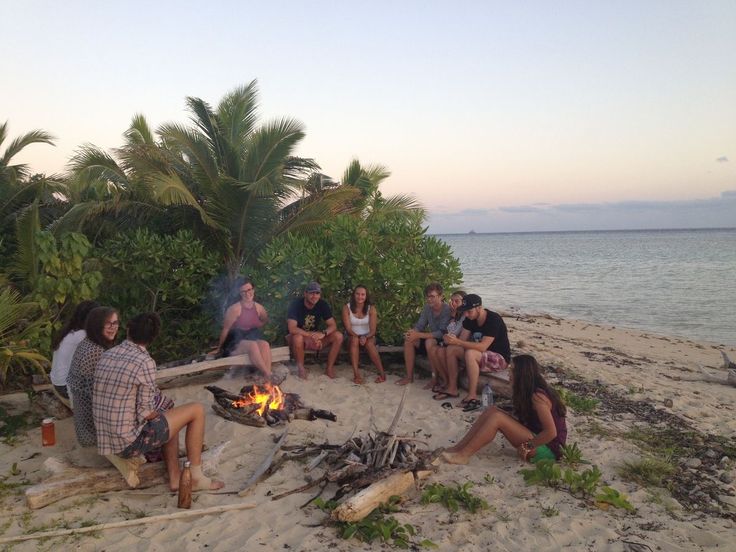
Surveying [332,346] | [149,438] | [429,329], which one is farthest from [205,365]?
[429,329]

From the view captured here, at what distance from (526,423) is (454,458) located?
0.79m

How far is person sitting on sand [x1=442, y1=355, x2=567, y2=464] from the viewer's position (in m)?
5.05

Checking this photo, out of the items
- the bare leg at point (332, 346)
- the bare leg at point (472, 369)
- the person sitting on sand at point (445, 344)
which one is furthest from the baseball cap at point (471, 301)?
the bare leg at point (332, 346)

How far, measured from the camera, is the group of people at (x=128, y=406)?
413 cm

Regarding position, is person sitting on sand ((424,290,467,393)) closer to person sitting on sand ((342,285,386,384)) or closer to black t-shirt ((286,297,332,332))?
person sitting on sand ((342,285,386,384))

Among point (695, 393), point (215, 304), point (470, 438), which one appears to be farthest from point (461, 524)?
point (215, 304)

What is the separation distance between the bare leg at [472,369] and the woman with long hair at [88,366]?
4258mm

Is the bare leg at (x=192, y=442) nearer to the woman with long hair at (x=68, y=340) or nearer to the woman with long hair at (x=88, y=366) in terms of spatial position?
the woman with long hair at (x=88, y=366)

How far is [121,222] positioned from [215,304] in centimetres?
282

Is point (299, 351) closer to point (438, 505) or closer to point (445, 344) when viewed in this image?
point (445, 344)

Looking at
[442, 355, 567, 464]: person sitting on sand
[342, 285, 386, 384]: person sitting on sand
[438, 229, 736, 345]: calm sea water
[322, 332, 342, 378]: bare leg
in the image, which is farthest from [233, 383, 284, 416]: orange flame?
[438, 229, 736, 345]: calm sea water

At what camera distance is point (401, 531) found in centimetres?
390

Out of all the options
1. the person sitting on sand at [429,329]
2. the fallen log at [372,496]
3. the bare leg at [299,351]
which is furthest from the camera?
the bare leg at [299,351]

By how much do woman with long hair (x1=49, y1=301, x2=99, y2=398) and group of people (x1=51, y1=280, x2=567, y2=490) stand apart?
11 millimetres
